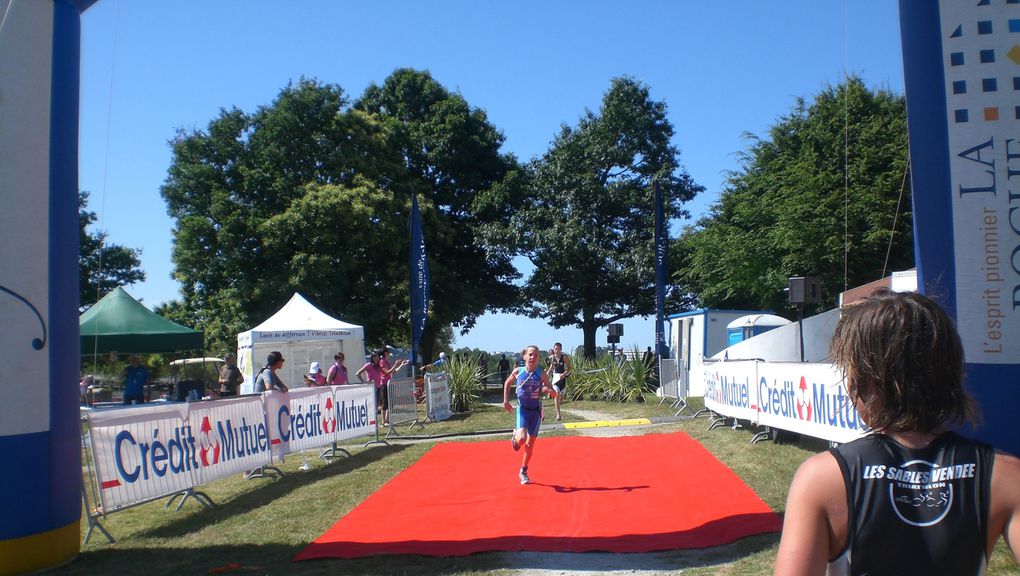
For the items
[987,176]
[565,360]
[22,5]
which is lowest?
[565,360]

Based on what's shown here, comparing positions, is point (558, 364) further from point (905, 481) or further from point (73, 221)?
point (905, 481)

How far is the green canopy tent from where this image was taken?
19016 mm

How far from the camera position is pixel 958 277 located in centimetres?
755

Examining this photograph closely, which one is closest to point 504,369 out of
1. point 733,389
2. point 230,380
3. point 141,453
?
point 230,380

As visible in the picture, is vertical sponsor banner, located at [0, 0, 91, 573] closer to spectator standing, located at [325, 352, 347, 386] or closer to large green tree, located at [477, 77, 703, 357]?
spectator standing, located at [325, 352, 347, 386]

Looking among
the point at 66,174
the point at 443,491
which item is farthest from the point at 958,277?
the point at 66,174

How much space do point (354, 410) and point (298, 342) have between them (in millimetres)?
8349

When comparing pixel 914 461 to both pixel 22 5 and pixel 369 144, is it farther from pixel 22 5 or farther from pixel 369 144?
pixel 369 144

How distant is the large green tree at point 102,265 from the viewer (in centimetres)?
4722

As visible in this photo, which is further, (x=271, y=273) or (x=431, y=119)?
(x=431, y=119)

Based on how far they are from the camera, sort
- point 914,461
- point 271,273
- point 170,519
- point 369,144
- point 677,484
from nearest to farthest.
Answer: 1. point 914,461
2. point 170,519
3. point 677,484
4. point 271,273
5. point 369,144

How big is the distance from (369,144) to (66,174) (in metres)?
28.0

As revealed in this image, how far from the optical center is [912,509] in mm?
1829

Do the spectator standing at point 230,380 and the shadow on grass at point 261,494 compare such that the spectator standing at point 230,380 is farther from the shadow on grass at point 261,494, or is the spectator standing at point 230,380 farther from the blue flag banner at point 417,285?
the shadow on grass at point 261,494
